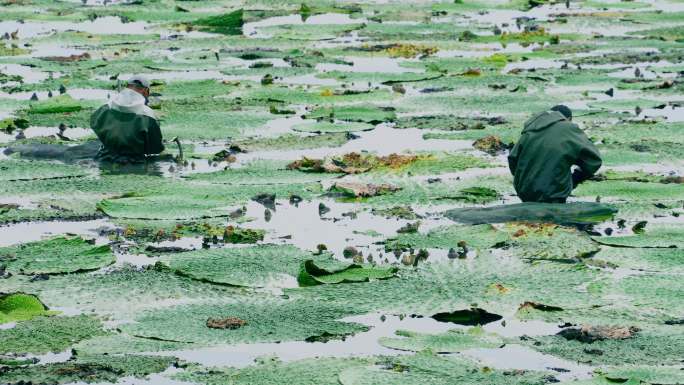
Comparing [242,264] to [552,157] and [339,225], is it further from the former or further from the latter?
[552,157]

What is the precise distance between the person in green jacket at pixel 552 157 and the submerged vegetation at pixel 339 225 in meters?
0.18

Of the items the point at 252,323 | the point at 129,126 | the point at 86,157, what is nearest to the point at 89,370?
the point at 252,323

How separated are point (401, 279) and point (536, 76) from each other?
30.1ft

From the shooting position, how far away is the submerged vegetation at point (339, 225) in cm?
802

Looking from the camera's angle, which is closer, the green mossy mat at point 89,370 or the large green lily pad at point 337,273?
the green mossy mat at point 89,370

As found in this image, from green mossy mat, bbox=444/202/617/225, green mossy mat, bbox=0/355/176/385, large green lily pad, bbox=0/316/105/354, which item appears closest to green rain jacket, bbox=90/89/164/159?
green mossy mat, bbox=444/202/617/225

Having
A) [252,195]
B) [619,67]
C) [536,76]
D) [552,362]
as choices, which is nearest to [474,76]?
[536,76]

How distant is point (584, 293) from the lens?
906cm

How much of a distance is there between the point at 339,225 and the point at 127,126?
2.68 meters

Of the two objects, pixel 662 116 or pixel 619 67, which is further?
pixel 619 67

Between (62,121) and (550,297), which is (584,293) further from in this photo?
(62,121)

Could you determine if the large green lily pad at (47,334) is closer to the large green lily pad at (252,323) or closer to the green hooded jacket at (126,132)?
the large green lily pad at (252,323)

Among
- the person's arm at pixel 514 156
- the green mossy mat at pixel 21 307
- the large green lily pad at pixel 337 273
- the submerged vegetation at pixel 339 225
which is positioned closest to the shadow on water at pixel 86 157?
the submerged vegetation at pixel 339 225

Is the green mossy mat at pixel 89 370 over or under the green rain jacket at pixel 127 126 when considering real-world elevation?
under
